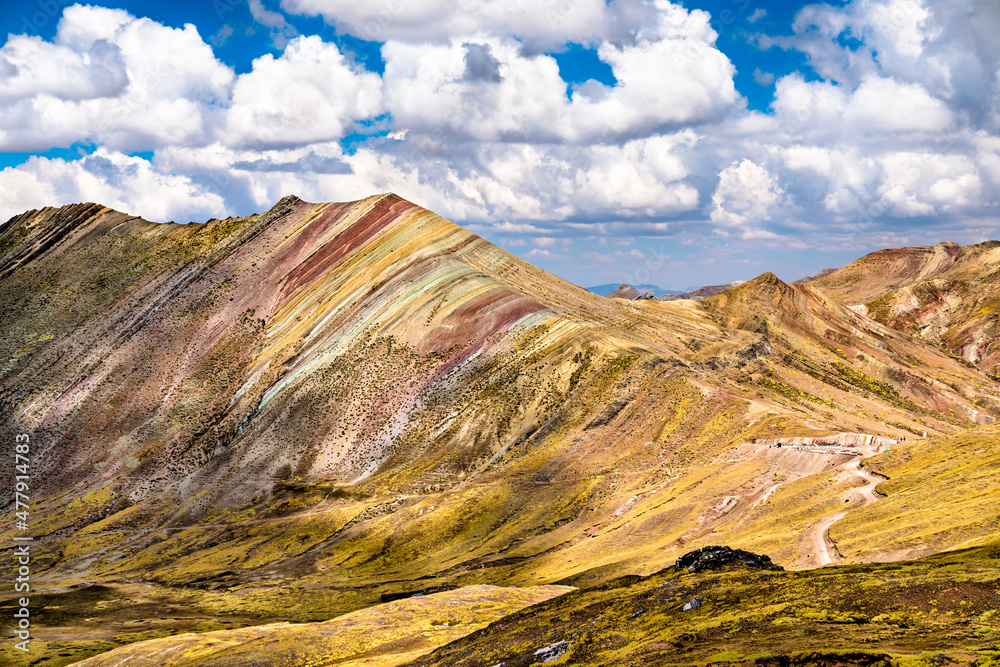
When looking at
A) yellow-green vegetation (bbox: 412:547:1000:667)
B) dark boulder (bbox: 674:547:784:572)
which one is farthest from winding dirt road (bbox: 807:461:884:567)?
yellow-green vegetation (bbox: 412:547:1000:667)

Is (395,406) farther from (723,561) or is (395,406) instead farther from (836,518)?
(723,561)

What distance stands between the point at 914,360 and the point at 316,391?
101m

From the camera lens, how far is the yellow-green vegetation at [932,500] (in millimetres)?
43197

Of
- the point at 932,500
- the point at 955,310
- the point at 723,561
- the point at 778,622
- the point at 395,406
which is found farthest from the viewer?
the point at 955,310

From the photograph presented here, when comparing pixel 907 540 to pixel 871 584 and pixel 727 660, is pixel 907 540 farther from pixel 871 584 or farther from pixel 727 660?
pixel 727 660

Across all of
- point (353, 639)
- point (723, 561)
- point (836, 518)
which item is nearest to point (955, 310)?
point (836, 518)

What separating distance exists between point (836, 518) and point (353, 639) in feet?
126

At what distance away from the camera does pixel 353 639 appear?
49531 mm

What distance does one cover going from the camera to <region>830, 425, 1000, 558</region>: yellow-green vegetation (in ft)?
142

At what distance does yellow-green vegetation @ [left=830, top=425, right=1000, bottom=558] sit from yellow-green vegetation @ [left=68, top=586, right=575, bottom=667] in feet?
79.6

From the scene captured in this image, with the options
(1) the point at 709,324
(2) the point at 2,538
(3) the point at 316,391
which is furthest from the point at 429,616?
(1) the point at 709,324

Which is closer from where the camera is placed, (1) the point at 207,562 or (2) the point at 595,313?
(1) the point at 207,562

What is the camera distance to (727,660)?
85.7 ft

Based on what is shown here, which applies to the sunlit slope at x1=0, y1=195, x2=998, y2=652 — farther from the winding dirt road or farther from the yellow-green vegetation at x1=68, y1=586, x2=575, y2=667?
the yellow-green vegetation at x1=68, y1=586, x2=575, y2=667
